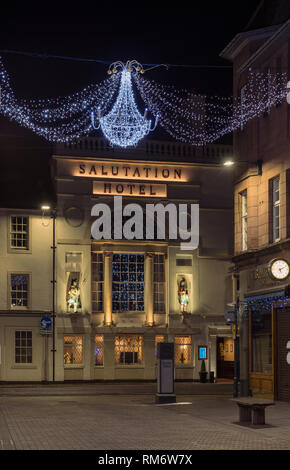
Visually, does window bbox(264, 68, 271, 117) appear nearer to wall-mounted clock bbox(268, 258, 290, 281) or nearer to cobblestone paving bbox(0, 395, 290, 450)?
wall-mounted clock bbox(268, 258, 290, 281)

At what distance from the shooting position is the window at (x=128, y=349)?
4006 centimetres

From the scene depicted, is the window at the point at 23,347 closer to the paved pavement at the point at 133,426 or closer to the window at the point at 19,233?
the window at the point at 19,233

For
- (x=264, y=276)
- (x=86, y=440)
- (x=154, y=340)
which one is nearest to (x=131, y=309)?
(x=154, y=340)

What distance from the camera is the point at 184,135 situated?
41469mm

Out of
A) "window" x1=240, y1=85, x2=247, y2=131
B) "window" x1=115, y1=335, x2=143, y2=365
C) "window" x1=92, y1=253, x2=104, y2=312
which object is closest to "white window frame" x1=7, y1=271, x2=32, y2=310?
"window" x1=92, y1=253, x2=104, y2=312

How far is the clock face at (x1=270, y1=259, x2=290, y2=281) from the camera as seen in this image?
79.5 ft

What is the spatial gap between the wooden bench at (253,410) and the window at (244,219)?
10.5 m

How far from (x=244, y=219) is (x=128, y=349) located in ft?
44.1

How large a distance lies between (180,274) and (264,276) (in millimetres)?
15122

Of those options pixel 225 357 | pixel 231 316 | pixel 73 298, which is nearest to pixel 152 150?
pixel 73 298

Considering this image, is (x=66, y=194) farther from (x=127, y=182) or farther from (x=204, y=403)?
(x=204, y=403)

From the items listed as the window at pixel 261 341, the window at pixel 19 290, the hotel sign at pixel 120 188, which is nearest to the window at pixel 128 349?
the window at pixel 19 290

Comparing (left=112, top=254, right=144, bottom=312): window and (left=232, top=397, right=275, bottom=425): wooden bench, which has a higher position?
(left=112, top=254, right=144, bottom=312): window

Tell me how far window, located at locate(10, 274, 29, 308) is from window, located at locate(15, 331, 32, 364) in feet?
4.58
